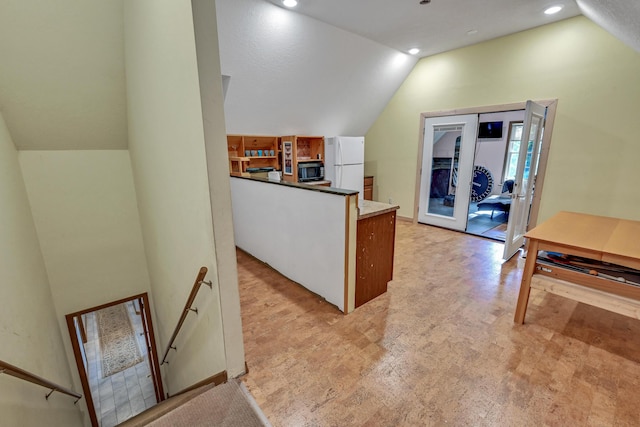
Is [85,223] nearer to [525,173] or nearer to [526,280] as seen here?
[526,280]

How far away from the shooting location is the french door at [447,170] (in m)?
4.52

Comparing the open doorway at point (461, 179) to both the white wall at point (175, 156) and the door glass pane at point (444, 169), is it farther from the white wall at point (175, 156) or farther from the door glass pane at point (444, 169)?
the white wall at point (175, 156)

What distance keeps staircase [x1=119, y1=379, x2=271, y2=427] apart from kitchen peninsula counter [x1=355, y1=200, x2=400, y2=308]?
50.2 inches

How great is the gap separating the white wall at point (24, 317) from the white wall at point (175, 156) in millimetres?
909

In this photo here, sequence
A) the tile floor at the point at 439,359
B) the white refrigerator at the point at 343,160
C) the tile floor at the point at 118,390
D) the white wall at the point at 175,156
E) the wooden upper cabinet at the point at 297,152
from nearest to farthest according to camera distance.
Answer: the white wall at the point at 175,156 → the tile floor at the point at 439,359 → the tile floor at the point at 118,390 → the wooden upper cabinet at the point at 297,152 → the white refrigerator at the point at 343,160

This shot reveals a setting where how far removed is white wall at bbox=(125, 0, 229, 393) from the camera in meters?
1.43

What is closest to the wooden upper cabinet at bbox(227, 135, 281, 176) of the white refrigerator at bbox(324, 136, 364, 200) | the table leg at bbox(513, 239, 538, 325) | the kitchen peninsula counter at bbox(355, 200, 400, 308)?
the white refrigerator at bbox(324, 136, 364, 200)

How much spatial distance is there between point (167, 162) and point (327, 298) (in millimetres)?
1803

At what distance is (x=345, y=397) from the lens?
5.41 ft

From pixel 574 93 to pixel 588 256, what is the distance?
2666 millimetres

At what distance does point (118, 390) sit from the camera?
4.36m

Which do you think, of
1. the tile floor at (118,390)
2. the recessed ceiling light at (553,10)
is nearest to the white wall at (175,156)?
the tile floor at (118,390)

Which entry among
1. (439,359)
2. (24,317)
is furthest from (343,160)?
(24,317)

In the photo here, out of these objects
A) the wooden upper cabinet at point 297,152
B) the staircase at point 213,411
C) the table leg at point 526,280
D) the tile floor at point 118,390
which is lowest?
the tile floor at point 118,390
